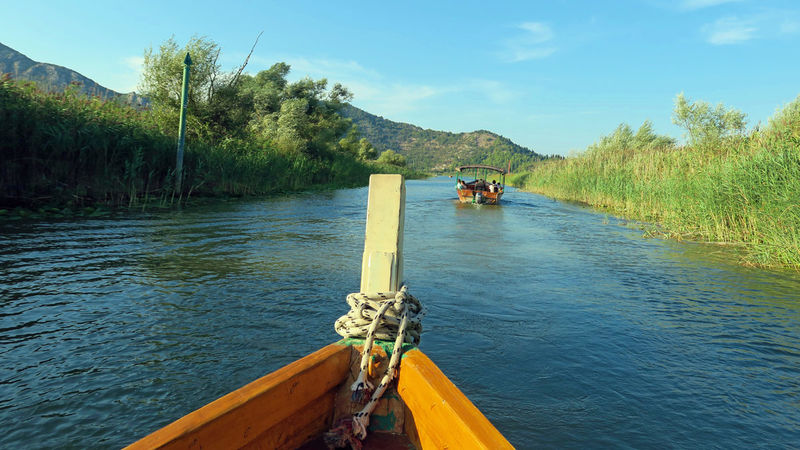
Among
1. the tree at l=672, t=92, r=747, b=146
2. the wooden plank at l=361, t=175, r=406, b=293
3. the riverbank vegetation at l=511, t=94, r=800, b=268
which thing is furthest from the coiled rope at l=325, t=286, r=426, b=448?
the tree at l=672, t=92, r=747, b=146

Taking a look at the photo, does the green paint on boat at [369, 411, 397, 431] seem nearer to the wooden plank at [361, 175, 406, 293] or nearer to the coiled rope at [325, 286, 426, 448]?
the coiled rope at [325, 286, 426, 448]

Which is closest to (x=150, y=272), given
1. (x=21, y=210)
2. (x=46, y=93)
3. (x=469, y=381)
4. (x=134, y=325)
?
(x=134, y=325)

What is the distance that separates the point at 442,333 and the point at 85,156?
10808 millimetres

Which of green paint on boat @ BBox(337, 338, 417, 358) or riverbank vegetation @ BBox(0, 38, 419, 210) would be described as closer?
green paint on boat @ BBox(337, 338, 417, 358)

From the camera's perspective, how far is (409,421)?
2.08m

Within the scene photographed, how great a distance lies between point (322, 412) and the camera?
6.91ft

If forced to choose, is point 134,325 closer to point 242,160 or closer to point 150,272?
point 150,272

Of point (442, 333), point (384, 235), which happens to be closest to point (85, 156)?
point (442, 333)

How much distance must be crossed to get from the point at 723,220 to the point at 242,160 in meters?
16.1

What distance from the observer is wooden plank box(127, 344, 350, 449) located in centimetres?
143

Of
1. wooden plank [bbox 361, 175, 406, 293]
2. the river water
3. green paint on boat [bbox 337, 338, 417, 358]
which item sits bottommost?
the river water

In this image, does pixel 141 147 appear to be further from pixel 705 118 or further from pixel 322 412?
pixel 705 118

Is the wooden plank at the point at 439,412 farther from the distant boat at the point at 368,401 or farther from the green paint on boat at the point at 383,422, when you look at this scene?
the green paint on boat at the point at 383,422

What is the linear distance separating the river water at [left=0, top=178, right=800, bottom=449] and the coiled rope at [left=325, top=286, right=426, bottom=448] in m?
1.38
